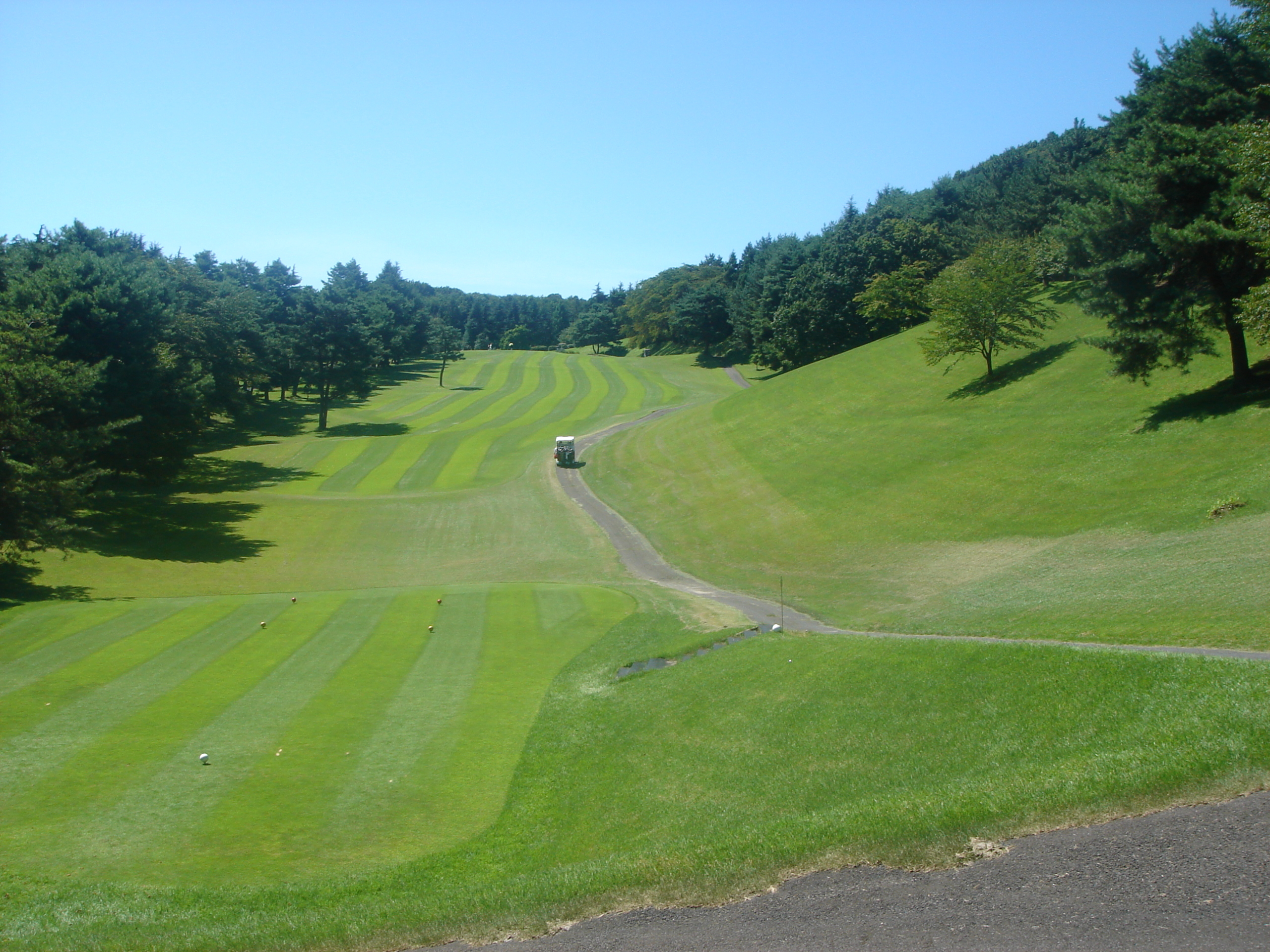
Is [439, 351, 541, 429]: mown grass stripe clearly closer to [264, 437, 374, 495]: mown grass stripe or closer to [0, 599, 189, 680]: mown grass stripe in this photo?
[264, 437, 374, 495]: mown grass stripe

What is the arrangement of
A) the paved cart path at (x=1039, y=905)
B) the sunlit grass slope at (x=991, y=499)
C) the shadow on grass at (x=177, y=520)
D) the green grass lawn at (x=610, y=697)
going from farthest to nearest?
the shadow on grass at (x=177, y=520)
the sunlit grass slope at (x=991, y=499)
the green grass lawn at (x=610, y=697)
the paved cart path at (x=1039, y=905)

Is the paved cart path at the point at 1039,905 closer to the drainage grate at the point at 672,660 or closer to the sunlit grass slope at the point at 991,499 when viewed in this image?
the sunlit grass slope at the point at 991,499

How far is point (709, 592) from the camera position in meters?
28.6

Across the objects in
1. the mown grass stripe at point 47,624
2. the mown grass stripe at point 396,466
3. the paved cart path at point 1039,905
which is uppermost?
the mown grass stripe at point 396,466

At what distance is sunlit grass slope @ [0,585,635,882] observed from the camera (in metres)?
10.5

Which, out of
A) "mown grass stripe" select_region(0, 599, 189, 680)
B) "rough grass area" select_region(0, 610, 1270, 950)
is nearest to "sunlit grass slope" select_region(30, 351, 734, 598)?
"mown grass stripe" select_region(0, 599, 189, 680)

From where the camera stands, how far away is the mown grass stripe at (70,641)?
16766 millimetres

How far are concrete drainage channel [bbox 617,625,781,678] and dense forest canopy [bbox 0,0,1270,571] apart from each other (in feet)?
52.4

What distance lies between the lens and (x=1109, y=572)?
20.6m

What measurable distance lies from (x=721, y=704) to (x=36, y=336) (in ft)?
99.2

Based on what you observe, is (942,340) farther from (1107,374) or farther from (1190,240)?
(1190,240)

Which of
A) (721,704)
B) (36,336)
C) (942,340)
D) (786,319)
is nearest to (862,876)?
(721,704)

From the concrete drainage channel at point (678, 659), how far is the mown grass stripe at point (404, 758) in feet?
11.5

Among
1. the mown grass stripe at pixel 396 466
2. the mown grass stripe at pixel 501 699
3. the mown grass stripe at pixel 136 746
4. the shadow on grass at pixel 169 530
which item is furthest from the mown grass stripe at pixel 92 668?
the mown grass stripe at pixel 396 466
